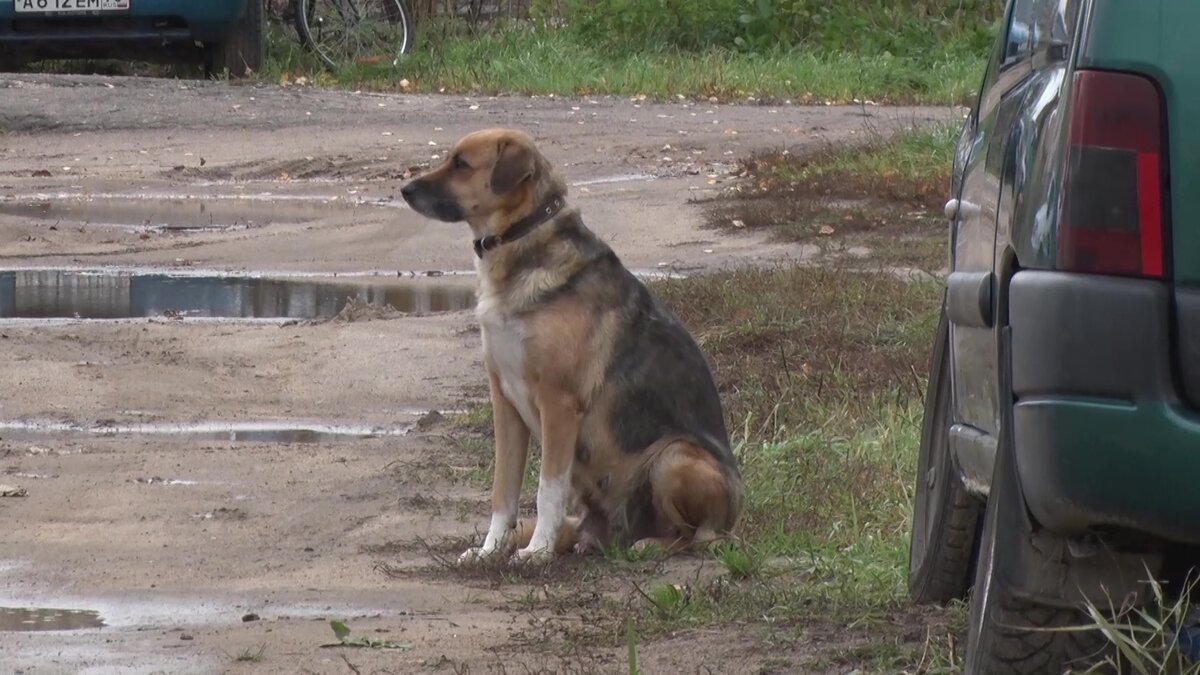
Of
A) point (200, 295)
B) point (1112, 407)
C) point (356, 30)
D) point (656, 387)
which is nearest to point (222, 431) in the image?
point (656, 387)

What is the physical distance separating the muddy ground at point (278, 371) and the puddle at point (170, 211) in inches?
1.3

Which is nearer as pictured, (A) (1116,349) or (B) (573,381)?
(A) (1116,349)

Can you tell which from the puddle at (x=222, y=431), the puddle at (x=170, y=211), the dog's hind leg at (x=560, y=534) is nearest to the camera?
the dog's hind leg at (x=560, y=534)

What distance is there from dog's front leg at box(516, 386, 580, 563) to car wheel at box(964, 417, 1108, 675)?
7.57 ft

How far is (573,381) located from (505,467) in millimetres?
323

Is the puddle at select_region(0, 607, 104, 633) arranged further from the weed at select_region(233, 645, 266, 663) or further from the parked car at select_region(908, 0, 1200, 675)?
the parked car at select_region(908, 0, 1200, 675)

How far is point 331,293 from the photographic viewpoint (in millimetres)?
10242

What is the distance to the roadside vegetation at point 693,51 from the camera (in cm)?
1808

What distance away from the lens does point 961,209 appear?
4723 mm

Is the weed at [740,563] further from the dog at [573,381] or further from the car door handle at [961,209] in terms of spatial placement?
the car door handle at [961,209]

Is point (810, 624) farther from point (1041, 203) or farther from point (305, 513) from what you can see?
point (305, 513)

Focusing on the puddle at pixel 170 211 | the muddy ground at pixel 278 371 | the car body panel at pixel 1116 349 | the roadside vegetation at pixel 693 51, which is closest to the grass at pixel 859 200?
the muddy ground at pixel 278 371

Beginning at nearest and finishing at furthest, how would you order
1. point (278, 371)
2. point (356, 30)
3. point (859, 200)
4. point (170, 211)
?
1. point (278, 371)
2. point (859, 200)
3. point (170, 211)
4. point (356, 30)

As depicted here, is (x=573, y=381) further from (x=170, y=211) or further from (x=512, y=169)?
(x=170, y=211)
